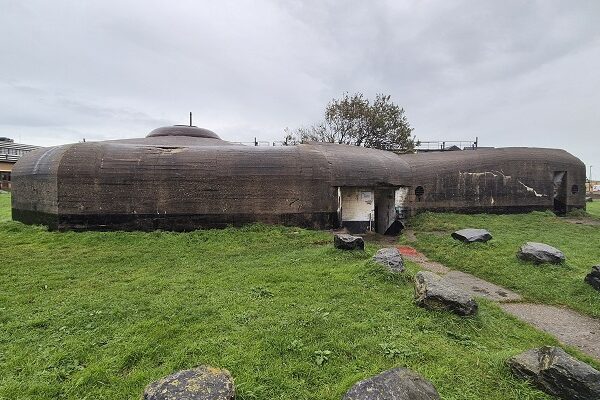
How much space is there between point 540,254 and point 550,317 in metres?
2.24

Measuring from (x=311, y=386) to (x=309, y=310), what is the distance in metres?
1.40

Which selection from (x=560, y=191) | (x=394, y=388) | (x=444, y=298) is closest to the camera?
(x=394, y=388)

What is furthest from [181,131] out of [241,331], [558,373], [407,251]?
[558,373]

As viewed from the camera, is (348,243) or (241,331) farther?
(348,243)

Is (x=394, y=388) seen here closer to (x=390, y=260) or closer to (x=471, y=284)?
(x=390, y=260)

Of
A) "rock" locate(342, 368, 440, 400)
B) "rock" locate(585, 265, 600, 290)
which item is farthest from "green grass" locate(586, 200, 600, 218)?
"rock" locate(342, 368, 440, 400)

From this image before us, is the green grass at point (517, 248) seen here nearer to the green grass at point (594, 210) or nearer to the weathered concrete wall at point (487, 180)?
the weathered concrete wall at point (487, 180)

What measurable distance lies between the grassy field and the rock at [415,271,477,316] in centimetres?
12

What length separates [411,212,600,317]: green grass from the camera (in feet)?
16.8

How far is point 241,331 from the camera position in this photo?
11.8ft

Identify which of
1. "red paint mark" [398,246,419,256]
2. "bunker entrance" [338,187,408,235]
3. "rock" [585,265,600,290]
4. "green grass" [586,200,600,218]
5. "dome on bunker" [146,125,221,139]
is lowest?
"red paint mark" [398,246,419,256]

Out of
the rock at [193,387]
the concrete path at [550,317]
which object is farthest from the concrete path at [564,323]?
the rock at [193,387]

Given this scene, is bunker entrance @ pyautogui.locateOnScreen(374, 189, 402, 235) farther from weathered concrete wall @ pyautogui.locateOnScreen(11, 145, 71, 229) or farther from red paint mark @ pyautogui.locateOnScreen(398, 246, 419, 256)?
weathered concrete wall @ pyautogui.locateOnScreen(11, 145, 71, 229)

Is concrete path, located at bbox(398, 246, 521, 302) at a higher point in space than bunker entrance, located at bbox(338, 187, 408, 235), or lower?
lower
